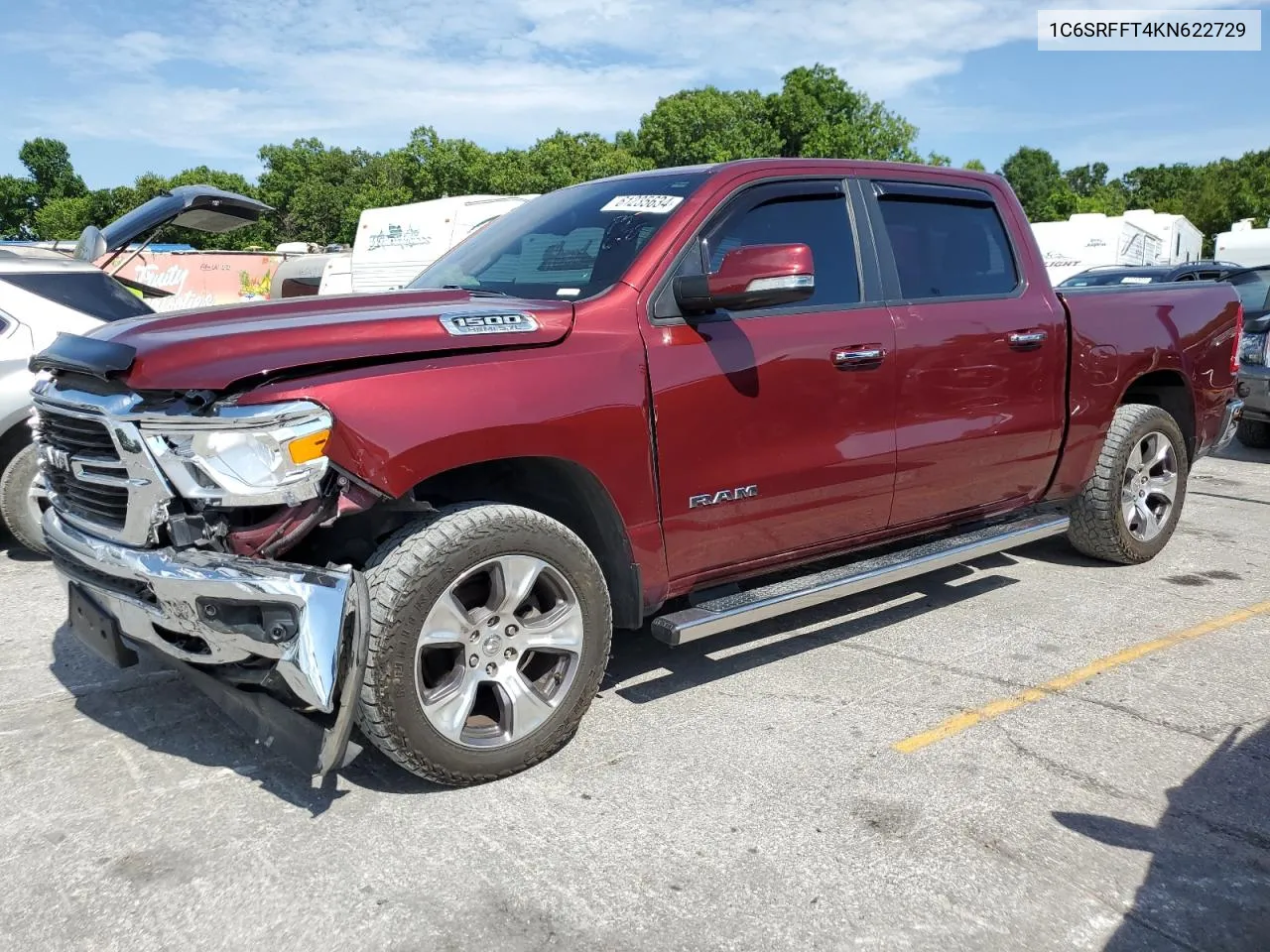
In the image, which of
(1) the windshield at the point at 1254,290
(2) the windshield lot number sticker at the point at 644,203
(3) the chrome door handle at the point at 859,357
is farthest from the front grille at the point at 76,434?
(1) the windshield at the point at 1254,290

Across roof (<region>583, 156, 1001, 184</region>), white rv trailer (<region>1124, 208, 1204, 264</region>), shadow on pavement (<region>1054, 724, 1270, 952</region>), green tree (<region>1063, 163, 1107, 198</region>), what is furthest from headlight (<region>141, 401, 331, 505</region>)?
green tree (<region>1063, 163, 1107, 198</region>)

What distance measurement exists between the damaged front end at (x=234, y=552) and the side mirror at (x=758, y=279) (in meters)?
1.33

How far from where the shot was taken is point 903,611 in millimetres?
4918

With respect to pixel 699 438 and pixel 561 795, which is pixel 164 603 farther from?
pixel 699 438

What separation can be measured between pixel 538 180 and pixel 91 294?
162 feet

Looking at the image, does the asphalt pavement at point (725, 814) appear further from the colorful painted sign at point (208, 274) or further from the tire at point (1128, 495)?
the colorful painted sign at point (208, 274)

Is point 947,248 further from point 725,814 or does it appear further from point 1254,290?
point 1254,290

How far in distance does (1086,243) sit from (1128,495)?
78.0 ft

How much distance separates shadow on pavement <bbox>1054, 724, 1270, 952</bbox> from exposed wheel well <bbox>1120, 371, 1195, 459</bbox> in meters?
2.64

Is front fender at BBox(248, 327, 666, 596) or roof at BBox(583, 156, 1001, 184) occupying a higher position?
roof at BBox(583, 156, 1001, 184)

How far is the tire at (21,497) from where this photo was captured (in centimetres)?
567

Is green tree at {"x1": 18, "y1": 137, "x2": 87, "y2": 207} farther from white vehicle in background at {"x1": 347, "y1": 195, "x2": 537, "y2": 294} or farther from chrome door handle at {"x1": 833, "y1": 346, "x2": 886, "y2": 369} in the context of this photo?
chrome door handle at {"x1": 833, "y1": 346, "x2": 886, "y2": 369}

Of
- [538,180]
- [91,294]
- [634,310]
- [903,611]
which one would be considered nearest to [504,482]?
[634,310]

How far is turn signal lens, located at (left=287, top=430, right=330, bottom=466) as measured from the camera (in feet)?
8.89
